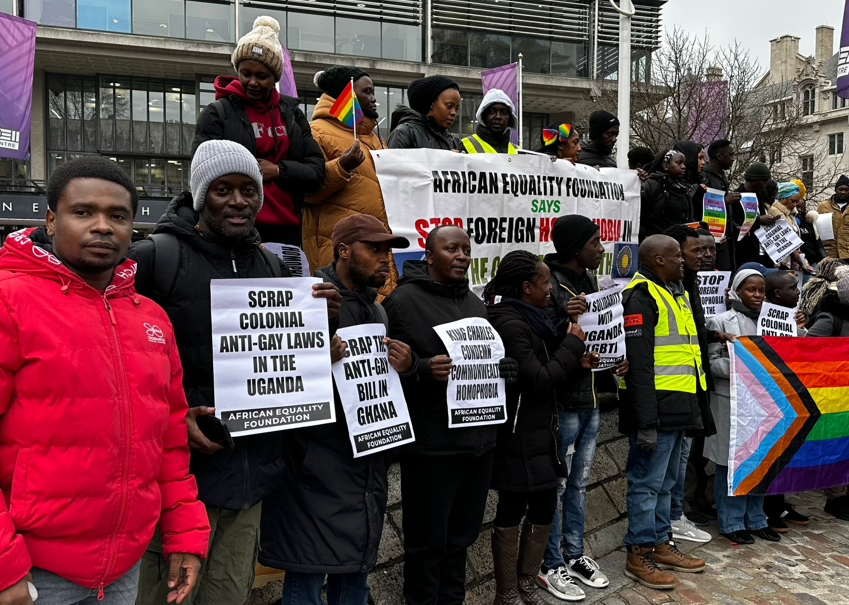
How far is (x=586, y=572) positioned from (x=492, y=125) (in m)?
3.63

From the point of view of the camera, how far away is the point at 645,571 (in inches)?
191

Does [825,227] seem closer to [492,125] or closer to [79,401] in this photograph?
[492,125]

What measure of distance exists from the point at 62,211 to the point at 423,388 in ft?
6.88

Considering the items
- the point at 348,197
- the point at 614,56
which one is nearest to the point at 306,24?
the point at 614,56

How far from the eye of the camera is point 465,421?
12.0 ft

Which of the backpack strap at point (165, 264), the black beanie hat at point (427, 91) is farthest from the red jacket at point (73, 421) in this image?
the black beanie hat at point (427, 91)

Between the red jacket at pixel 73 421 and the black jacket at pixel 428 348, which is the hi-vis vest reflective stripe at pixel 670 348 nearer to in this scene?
the black jacket at pixel 428 348

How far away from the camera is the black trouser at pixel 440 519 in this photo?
3.67 m

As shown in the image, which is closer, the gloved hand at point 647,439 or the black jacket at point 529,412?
the black jacket at point 529,412

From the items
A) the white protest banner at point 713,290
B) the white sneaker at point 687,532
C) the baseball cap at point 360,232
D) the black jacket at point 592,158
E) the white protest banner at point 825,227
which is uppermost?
the black jacket at point 592,158

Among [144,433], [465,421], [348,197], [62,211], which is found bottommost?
[465,421]

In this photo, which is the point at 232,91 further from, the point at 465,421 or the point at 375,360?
the point at 465,421

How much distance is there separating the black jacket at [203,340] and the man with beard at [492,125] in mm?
3439

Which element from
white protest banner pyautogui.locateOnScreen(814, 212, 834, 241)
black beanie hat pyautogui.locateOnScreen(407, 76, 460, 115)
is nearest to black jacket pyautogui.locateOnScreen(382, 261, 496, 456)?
black beanie hat pyautogui.locateOnScreen(407, 76, 460, 115)
